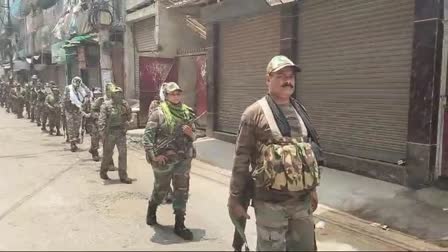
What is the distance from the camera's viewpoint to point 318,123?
871 centimetres

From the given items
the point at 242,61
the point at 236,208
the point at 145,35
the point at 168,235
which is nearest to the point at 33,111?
the point at 145,35

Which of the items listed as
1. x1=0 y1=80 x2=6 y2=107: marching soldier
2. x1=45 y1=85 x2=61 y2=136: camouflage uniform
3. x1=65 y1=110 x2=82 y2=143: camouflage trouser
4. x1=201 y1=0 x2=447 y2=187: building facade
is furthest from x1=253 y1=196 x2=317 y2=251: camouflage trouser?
x1=0 y1=80 x2=6 y2=107: marching soldier

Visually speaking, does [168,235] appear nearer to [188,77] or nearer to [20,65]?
[188,77]

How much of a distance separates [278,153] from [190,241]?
2.29 m

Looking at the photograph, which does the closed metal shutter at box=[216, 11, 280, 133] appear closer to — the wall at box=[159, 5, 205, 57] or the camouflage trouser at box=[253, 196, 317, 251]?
the wall at box=[159, 5, 205, 57]

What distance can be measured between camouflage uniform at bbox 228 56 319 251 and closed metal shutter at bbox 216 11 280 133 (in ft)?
22.7

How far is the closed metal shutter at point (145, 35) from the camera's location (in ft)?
51.1

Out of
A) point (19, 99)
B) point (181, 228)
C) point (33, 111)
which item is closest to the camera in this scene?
point (181, 228)

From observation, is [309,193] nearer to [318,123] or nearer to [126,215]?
[126,215]

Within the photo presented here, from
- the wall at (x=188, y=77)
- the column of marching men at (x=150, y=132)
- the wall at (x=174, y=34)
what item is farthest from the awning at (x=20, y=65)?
the wall at (x=188, y=77)

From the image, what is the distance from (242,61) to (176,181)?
6342 millimetres

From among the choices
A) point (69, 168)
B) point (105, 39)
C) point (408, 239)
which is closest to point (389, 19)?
point (408, 239)

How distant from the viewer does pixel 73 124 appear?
11.4 m

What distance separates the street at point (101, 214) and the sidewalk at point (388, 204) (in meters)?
0.48
